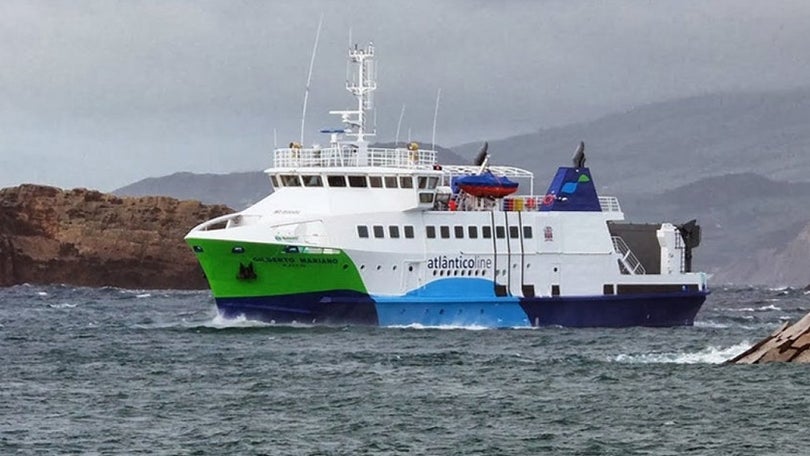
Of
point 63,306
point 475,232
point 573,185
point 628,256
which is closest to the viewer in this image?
point 475,232

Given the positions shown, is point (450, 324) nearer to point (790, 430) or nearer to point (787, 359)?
point (787, 359)

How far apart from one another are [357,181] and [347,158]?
137 cm

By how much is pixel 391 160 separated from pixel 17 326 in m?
14.7

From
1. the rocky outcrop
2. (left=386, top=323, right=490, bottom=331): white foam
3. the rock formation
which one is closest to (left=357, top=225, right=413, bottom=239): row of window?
(left=386, top=323, right=490, bottom=331): white foam

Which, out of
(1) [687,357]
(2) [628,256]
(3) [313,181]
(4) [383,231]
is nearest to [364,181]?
(3) [313,181]

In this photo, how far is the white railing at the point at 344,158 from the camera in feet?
180

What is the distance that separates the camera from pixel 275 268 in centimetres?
5197

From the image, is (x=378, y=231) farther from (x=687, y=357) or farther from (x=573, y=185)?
(x=687, y=357)

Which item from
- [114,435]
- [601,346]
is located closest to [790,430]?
[114,435]

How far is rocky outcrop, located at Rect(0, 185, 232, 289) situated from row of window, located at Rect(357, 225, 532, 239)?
6804 centimetres

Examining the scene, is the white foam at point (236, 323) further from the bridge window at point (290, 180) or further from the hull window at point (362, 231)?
the bridge window at point (290, 180)

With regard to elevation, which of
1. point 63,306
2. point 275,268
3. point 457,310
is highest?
point 275,268

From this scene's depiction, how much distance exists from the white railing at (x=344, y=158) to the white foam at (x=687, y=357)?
42.0ft

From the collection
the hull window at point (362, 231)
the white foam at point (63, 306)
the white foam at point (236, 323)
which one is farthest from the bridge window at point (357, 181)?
the white foam at point (63, 306)
